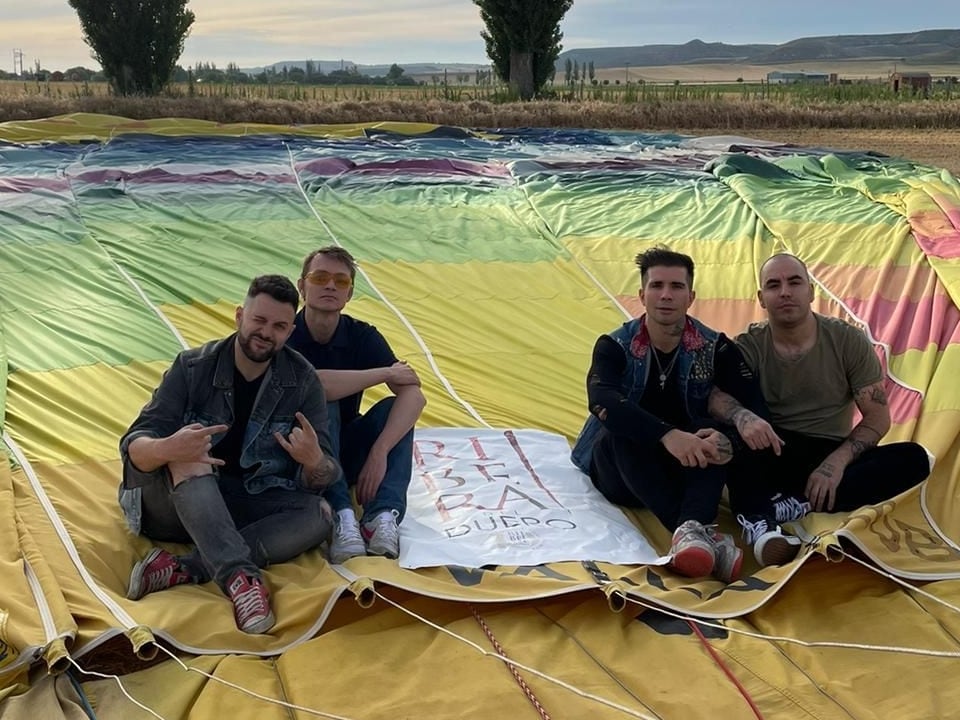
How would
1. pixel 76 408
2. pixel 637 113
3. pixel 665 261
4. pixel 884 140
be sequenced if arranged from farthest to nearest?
pixel 637 113
pixel 884 140
pixel 76 408
pixel 665 261

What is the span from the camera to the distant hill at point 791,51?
472ft

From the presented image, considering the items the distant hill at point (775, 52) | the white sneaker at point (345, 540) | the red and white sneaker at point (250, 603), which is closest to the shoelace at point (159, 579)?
the red and white sneaker at point (250, 603)

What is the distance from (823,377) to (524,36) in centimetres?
1421

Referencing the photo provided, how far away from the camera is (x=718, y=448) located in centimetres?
275

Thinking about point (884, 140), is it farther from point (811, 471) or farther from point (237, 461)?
point (237, 461)

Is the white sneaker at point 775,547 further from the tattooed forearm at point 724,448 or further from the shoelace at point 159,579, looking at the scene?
the shoelace at point 159,579

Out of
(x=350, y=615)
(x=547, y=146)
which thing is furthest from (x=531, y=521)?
(x=547, y=146)

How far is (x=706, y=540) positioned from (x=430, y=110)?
10.4 metres

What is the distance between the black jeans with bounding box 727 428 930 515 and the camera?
285 centimetres

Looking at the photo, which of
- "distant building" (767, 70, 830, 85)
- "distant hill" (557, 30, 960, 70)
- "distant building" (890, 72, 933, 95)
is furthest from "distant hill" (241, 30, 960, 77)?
"distant building" (890, 72, 933, 95)

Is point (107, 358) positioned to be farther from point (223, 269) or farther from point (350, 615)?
point (350, 615)

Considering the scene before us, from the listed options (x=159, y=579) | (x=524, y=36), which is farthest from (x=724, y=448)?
(x=524, y=36)

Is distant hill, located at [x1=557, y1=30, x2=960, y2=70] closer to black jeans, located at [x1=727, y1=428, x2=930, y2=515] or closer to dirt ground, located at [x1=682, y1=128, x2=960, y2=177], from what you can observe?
dirt ground, located at [x1=682, y1=128, x2=960, y2=177]

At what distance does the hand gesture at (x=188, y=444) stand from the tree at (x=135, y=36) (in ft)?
48.7
